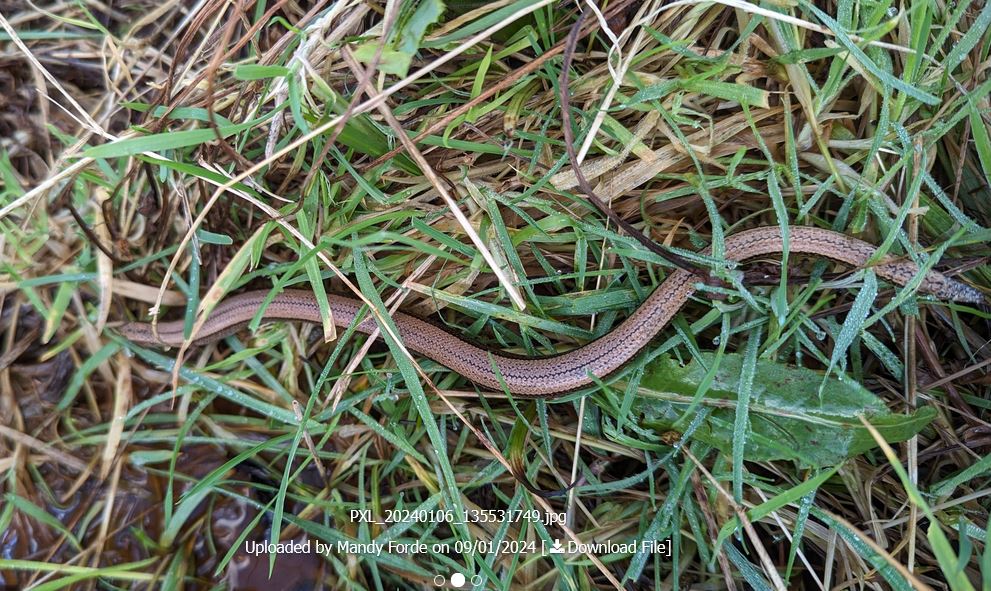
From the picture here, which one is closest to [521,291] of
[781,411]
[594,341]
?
[594,341]

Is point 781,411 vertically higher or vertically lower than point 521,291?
lower

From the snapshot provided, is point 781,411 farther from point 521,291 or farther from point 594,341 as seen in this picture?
point 521,291

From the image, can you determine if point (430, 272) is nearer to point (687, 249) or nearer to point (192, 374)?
point (687, 249)

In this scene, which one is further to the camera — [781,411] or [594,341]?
[594,341]

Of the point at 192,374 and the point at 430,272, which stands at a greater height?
the point at 430,272

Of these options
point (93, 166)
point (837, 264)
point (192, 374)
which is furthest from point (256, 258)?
point (837, 264)

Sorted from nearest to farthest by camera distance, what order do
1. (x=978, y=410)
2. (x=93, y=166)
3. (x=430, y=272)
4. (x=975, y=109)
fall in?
(x=975, y=109) < (x=978, y=410) < (x=430, y=272) < (x=93, y=166)

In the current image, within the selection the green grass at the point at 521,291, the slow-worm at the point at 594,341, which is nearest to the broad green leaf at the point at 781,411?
the green grass at the point at 521,291
